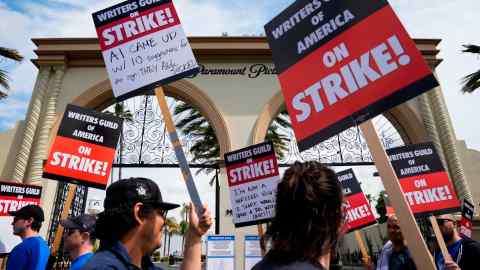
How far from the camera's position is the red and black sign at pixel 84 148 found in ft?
14.3

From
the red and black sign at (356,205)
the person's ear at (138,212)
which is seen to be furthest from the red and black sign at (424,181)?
the person's ear at (138,212)

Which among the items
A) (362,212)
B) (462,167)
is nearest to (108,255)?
(362,212)

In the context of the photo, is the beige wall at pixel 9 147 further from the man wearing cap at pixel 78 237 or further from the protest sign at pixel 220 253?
the man wearing cap at pixel 78 237

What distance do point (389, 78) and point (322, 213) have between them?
1.20 metres

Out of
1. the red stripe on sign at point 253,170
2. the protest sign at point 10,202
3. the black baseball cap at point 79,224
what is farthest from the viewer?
the protest sign at point 10,202

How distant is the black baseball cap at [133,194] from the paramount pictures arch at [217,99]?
27.6 ft

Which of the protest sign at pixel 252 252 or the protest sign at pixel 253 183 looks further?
the protest sign at pixel 252 252

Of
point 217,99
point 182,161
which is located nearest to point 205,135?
point 217,99

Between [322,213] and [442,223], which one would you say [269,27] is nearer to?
[322,213]

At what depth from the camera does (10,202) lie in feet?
19.1

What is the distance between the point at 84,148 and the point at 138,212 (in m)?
3.51

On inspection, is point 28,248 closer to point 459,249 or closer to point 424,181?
point 459,249

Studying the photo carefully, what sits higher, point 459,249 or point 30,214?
point 30,214

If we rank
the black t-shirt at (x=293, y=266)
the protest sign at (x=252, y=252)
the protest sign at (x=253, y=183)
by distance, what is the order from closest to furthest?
1. the black t-shirt at (x=293, y=266)
2. the protest sign at (x=253, y=183)
3. the protest sign at (x=252, y=252)
